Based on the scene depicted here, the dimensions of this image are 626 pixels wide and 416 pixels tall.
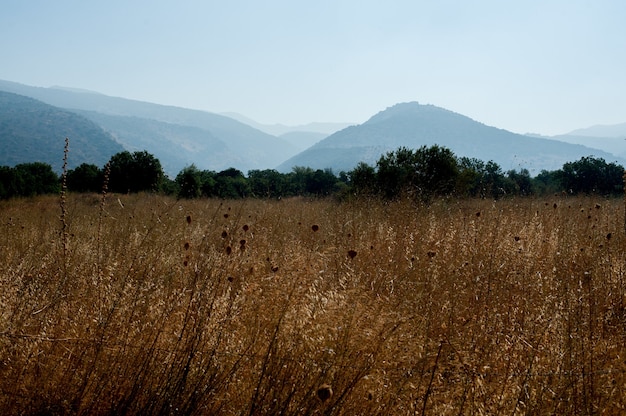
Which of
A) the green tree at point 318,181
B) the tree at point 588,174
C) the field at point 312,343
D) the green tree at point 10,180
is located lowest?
the green tree at point 10,180

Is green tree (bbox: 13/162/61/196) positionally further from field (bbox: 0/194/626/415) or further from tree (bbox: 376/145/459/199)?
field (bbox: 0/194/626/415)

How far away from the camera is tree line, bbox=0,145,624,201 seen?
40.4 feet

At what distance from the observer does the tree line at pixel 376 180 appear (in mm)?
12305

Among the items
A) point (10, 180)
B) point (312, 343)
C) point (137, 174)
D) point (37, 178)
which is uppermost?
point (137, 174)

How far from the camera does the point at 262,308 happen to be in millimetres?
3059

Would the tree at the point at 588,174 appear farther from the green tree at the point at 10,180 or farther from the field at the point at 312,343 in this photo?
the green tree at the point at 10,180

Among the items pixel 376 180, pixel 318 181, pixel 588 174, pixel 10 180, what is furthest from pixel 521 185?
pixel 10 180

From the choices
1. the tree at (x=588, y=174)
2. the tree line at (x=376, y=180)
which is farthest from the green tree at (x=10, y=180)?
the tree at (x=588, y=174)

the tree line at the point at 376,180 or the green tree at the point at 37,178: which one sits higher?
the tree line at the point at 376,180

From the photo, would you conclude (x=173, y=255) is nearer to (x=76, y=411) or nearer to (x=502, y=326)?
(x=76, y=411)

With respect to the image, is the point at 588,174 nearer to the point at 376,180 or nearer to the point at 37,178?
the point at 376,180

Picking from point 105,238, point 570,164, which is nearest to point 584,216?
point 105,238

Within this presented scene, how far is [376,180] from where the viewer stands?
1477 centimetres

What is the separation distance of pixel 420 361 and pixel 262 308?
1.27 m
